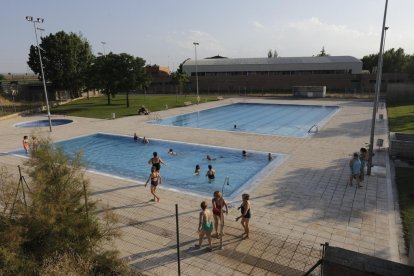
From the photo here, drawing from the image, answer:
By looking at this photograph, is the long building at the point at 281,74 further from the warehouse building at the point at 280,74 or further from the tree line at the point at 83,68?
the tree line at the point at 83,68

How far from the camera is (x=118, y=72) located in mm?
39188

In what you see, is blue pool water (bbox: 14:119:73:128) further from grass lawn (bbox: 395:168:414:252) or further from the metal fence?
grass lawn (bbox: 395:168:414:252)

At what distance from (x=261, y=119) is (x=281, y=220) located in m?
26.0

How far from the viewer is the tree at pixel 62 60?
46.9 m

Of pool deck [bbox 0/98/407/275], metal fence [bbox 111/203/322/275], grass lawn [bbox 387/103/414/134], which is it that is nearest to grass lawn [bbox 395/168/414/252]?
pool deck [bbox 0/98/407/275]

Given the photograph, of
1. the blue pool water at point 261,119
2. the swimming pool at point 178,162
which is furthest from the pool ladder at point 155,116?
the swimming pool at point 178,162

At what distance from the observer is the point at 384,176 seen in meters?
13.9

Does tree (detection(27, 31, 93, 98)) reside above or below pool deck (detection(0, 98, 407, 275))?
above

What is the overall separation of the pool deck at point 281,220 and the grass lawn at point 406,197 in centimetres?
22

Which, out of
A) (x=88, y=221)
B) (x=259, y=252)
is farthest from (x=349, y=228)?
(x=88, y=221)

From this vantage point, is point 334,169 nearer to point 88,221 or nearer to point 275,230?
point 275,230

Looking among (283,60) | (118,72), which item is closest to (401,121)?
(118,72)

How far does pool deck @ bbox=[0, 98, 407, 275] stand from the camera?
26.8 ft

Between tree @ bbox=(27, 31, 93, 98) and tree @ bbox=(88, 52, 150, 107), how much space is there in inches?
310
